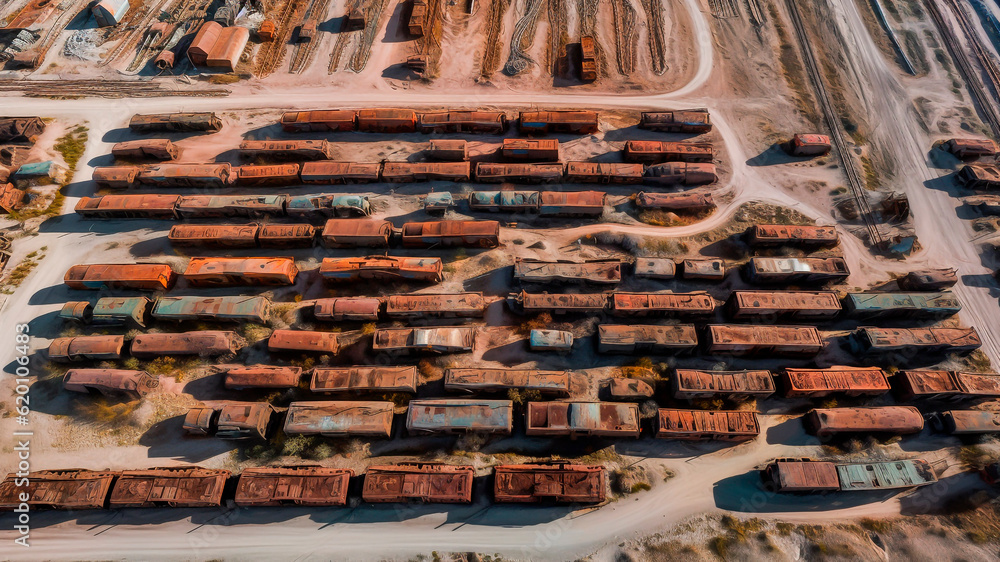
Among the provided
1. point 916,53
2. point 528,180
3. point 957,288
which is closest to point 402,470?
point 528,180

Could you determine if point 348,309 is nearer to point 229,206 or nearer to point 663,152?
point 229,206

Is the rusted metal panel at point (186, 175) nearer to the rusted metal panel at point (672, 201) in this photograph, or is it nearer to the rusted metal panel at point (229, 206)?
the rusted metal panel at point (229, 206)

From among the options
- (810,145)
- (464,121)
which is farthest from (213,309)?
(810,145)

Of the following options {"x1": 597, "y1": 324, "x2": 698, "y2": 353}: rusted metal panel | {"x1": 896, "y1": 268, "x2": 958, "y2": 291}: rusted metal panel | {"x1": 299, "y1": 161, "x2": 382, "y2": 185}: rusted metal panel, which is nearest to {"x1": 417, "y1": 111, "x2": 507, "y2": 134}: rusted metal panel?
{"x1": 299, "y1": 161, "x2": 382, "y2": 185}: rusted metal panel

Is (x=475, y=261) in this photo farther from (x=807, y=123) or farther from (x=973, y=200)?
(x=973, y=200)

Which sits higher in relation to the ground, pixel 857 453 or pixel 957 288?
pixel 957 288

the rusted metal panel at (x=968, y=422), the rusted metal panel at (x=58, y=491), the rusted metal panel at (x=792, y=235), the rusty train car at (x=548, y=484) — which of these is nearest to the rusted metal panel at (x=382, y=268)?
the rusty train car at (x=548, y=484)
